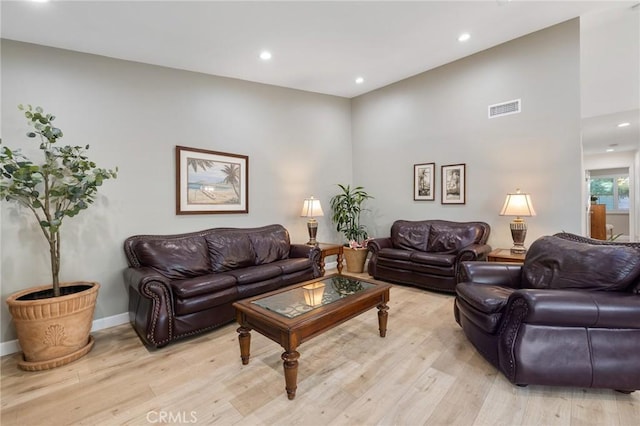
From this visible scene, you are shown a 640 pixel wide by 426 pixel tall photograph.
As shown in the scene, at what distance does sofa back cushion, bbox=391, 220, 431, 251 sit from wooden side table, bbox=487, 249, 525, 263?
963 mm

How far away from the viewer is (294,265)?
3547 millimetres

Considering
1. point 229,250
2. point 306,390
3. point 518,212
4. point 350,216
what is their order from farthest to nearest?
point 350,216 < point 229,250 < point 518,212 < point 306,390

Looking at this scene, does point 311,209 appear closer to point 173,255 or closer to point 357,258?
point 357,258

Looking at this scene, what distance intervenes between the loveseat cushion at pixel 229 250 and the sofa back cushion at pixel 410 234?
2.31 meters

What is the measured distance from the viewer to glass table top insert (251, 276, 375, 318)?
6.82 feet

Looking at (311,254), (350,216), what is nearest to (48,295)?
(311,254)

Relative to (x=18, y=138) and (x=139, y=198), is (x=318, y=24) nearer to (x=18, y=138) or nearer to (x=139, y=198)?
(x=139, y=198)

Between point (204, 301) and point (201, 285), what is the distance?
15cm

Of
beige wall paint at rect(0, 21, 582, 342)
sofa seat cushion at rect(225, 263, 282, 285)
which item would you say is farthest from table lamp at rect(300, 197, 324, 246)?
sofa seat cushion at rect(225, 263, 282, 285)

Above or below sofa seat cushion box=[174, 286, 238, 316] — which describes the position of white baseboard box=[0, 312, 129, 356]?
below

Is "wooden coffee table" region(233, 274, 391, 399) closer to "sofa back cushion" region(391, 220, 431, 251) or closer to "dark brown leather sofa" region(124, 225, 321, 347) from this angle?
"dark brown leather sofa" region(124, 225, 321, 347)

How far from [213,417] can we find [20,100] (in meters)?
3.30

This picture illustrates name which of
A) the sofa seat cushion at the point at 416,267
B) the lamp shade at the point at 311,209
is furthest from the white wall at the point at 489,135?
the lamp shade at the point at 311,209

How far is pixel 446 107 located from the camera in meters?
4.35
